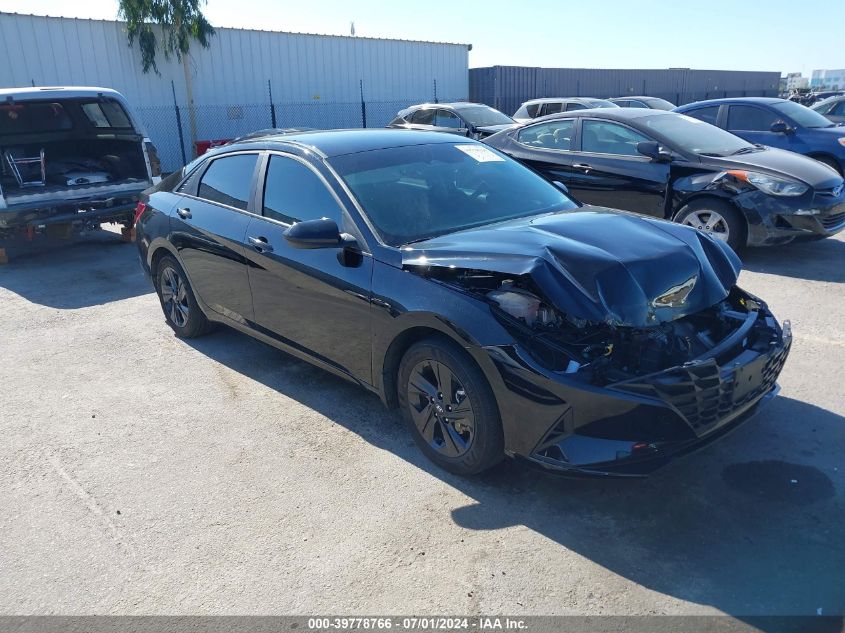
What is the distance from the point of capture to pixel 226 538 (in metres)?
3.21

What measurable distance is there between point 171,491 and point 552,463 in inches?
78.6

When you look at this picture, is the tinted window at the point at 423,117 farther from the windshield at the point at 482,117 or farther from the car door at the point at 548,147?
the car door at the point at 548,147

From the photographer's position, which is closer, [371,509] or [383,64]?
[371,509]

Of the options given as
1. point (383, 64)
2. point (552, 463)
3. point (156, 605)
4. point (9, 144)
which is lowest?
point (156, 605)

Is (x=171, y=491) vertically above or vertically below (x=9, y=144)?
below

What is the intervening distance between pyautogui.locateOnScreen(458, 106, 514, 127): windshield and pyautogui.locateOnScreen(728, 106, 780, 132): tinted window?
533cm

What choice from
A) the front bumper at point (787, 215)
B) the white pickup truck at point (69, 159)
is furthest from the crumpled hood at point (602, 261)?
the white pickup truck at point (69, 159)

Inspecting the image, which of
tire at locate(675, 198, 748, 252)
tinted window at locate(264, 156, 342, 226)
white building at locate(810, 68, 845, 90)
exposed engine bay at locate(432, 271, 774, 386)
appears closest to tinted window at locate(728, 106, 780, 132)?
tire at locate(675, 198, 748, 252)

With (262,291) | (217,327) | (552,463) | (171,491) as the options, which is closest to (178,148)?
(217,327)

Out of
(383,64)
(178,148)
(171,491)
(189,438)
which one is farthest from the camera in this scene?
(383,64)

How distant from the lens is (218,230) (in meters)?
4.89

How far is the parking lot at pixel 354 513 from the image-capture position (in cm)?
280

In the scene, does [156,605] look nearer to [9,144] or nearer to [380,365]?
[380,365]

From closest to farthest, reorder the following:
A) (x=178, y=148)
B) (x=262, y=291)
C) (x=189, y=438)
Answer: (x=189, y=438) → (x=262, y=291) → (x=178, y=148)
